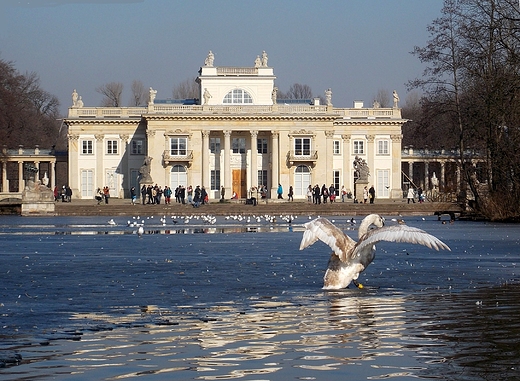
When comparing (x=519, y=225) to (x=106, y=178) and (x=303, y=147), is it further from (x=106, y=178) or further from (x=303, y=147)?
(x=106, y=178)

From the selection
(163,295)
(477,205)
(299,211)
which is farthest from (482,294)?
(299,211)

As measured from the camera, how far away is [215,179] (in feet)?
306

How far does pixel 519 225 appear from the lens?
1545 inches

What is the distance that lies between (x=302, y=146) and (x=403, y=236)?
78.2m

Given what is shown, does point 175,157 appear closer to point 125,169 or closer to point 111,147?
point 125,169

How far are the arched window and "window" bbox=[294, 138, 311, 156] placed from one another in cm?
564

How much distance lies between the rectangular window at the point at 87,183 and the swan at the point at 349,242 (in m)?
79.1

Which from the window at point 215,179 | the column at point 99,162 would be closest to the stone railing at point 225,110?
the column at point 99,162

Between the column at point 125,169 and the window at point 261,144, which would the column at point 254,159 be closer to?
the window at point 261,144

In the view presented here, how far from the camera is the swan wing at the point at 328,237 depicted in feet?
50.3

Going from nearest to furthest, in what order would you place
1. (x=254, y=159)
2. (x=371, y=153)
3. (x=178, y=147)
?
1. (x=178, y=147)
2. (x=254, y=159)
3. (x=371, y=153)

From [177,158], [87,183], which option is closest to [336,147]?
[177,158]

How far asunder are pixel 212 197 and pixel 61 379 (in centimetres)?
8306

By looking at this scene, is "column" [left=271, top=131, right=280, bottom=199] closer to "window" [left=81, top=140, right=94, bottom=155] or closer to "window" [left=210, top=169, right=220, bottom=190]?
"window" [left=210, top=169, right=220, bottom=190]
